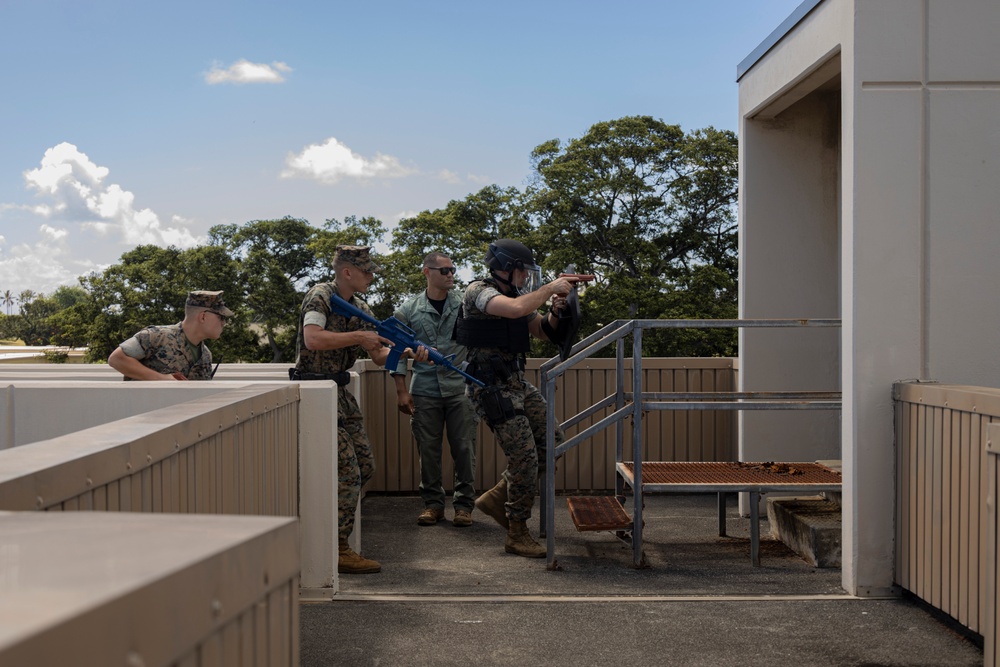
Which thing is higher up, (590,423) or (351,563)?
(590,423)

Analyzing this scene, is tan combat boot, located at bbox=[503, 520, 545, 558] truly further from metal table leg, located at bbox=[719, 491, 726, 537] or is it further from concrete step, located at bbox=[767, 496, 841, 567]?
concrete step, located at bbox=[767, 496, 841, 567]

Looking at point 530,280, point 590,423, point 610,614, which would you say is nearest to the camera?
point 610,614

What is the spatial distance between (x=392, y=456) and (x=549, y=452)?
349cm

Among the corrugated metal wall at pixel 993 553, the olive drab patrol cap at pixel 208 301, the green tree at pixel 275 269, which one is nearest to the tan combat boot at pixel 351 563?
the olive drab patrol cap at pixel 208 301

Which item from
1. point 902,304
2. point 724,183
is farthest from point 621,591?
point 724,183

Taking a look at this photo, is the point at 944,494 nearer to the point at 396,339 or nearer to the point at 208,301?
the point at 396,339

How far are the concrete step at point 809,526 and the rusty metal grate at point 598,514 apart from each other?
1.12 meters

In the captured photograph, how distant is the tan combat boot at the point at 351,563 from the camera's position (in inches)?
235

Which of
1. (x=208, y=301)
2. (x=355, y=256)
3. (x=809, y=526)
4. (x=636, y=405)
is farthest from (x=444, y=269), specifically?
(x=809, y=526)

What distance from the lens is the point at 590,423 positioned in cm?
980

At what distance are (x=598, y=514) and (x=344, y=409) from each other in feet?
5.52

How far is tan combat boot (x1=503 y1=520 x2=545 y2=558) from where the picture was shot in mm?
6561

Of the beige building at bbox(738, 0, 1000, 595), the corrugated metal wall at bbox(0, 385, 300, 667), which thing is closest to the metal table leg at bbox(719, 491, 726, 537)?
the beige building at bbox(738, 0, 1000, 595)

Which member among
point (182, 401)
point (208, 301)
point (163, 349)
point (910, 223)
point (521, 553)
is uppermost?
point (910, 223)
